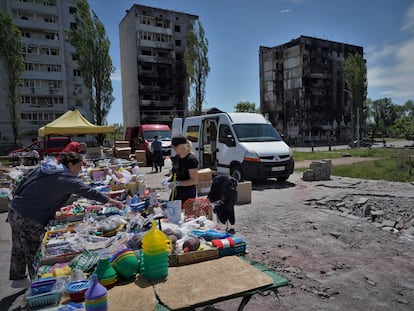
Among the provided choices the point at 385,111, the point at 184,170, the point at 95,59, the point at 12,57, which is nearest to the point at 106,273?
the point at 184,170

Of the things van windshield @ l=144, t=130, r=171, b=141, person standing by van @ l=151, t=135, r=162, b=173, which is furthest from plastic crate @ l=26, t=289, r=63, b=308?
van windshield @ l=144, t=130, r=171, b=141

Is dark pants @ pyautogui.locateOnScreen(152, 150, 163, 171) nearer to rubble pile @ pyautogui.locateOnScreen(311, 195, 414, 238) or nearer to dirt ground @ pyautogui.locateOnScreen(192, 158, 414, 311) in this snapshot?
dirt ground @ pyautogui.locateOnScreen(192, 158, 414, 311)

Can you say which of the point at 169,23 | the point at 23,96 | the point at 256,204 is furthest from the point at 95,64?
the point at 256,204

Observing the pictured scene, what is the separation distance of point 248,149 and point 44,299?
774 cm

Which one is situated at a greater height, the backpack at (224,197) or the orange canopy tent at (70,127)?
the orange canopy tent at (70,127)

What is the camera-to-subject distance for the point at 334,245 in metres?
4.62

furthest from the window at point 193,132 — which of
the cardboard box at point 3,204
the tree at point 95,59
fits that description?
the tree at point 95,59

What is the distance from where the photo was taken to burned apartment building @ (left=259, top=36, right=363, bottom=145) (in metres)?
54.6

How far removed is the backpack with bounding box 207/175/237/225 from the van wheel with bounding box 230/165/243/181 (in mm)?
4115

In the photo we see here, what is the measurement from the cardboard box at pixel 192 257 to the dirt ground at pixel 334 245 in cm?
101

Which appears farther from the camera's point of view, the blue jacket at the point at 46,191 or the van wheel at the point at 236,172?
the van wheel at the point at 236,172

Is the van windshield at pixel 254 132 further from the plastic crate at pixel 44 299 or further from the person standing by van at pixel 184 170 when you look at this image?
the plastic crate at pixel 44 299

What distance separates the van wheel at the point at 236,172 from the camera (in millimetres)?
9297

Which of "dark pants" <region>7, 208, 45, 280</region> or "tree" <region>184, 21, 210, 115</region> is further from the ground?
"tree" <region>184, 21, 210, 115</region>
